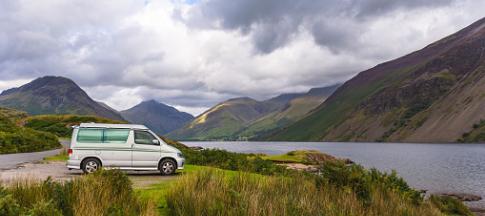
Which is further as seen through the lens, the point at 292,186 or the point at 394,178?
the point at 394,178

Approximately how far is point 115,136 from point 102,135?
2.34 feet

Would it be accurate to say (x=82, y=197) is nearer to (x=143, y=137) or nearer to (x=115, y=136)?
(x=115, y=136)

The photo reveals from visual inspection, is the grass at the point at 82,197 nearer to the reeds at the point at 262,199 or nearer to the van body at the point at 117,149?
the reeds at the point at 262,199

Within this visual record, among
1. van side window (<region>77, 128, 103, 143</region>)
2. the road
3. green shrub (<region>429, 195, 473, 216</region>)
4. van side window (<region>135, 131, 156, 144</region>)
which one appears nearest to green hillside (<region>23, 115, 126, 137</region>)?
the road

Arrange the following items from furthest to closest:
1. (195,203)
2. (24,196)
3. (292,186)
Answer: (292,186) → (195,203) → (24,196)

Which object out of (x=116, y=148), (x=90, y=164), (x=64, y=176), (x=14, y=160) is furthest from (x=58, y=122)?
(x=64, y=176)

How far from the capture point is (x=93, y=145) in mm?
22047

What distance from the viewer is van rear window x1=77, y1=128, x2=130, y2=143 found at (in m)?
22.1

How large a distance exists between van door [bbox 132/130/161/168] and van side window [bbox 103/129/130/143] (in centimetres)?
61

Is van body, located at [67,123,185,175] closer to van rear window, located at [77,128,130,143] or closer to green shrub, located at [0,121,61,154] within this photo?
van rear window, located at [77,128,130,143]

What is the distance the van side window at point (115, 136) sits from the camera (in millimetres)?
22281

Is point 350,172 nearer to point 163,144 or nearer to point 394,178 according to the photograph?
point 394,178

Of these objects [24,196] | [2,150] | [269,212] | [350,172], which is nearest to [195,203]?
[269,212]

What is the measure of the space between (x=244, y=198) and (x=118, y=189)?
3.99 m
